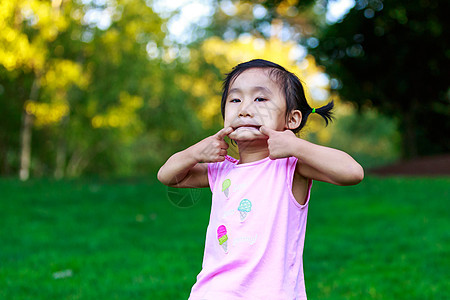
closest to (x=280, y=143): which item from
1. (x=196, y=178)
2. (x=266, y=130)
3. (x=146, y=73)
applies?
(x=266, y=130)

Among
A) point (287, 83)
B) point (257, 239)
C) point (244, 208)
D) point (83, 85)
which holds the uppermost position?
point (83, 85)

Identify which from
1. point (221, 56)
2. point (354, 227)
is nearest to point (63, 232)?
point (354, 227)

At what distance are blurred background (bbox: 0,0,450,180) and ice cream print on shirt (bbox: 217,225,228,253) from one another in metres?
12.5

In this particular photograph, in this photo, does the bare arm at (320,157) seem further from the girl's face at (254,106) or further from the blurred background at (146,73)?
the blurred background at (146,73)

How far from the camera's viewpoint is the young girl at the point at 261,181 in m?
1.83

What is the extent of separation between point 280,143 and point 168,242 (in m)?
5.48

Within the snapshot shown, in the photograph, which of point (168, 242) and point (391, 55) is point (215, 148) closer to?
point (168, 242)

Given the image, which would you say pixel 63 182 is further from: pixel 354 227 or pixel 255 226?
pixel 255 226

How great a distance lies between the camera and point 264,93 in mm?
1993

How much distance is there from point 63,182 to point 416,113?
1528cm

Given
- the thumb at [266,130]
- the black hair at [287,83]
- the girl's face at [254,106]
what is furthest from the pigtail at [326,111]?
the thumb at [266,130]

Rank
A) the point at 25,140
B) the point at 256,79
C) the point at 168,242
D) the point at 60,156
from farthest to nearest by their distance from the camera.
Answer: the point at 60,156, the point at 25,140, the point at 168,242, the point at 256,79

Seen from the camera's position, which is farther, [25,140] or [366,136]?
[366,136]

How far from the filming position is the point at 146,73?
1766cm
